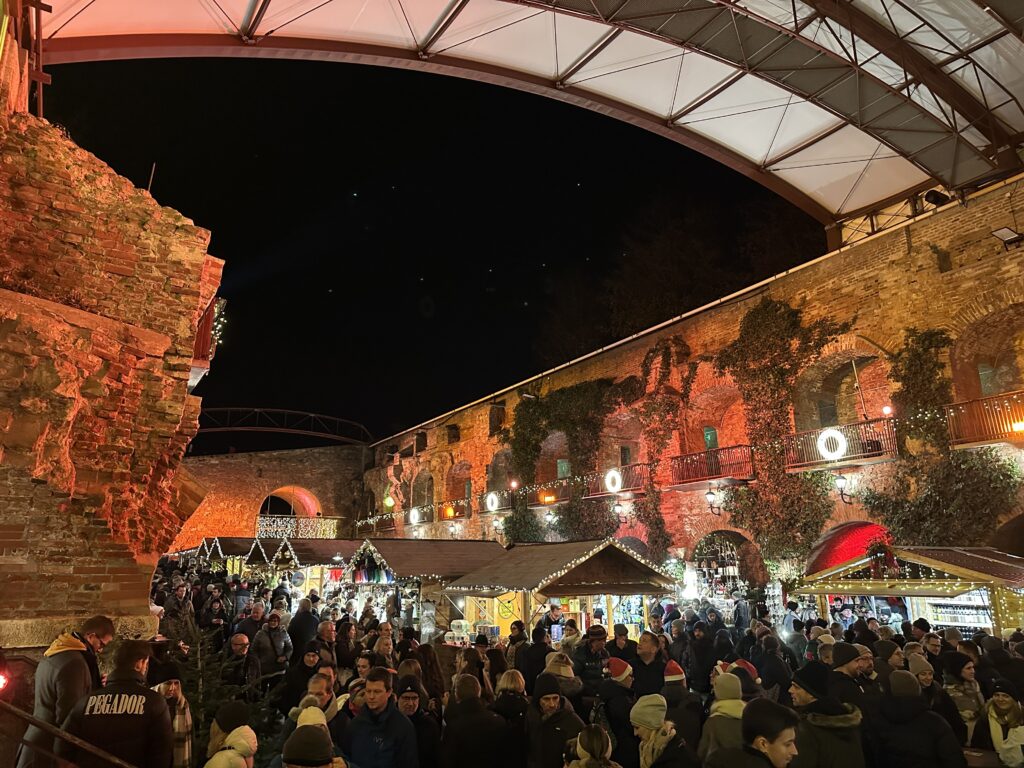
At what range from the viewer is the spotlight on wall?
11.8 metres

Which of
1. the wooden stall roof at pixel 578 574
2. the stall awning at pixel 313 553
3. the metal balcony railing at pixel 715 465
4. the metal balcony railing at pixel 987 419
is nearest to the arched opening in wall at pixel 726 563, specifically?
the metal balcony railing at pixel 715 465

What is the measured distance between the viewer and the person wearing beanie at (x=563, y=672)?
4.89 metres

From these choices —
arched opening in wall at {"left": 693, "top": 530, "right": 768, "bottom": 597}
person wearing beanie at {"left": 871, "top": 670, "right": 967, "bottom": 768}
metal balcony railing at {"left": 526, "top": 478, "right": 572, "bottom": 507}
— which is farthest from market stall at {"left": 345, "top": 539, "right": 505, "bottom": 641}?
person wearing beanie at {"left": 871, "top": 670, "right": 967, "bottom": 768}

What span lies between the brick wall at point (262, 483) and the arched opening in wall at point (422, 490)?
501 centimetres

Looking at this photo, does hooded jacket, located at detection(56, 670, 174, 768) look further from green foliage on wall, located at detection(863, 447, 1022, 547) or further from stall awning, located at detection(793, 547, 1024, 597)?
green foliage on wall, located at detection(863, 447, 1022, 547)

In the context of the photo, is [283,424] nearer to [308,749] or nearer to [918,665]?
[918,665]

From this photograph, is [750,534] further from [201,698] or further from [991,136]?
[201,698]

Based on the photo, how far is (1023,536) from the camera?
Answer: 12.5 m

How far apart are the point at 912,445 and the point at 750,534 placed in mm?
4235

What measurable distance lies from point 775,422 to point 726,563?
4.19m

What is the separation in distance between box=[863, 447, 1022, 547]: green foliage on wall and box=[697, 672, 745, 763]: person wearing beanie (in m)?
10.7

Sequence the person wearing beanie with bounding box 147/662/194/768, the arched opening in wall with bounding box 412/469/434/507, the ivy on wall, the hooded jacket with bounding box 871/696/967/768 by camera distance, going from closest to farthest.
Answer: the hooded jacket with bounding box 871/696/967/768 → the person wearing beanie with bounding box 147/662/194/768 → the ivy on wall → the arched opening in wall with bounding box 412/469/434/507

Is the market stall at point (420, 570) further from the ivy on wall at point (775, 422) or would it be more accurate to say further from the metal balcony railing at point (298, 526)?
the metal balcony railing at point (298, 526)

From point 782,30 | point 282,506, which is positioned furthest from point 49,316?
point 282,506
